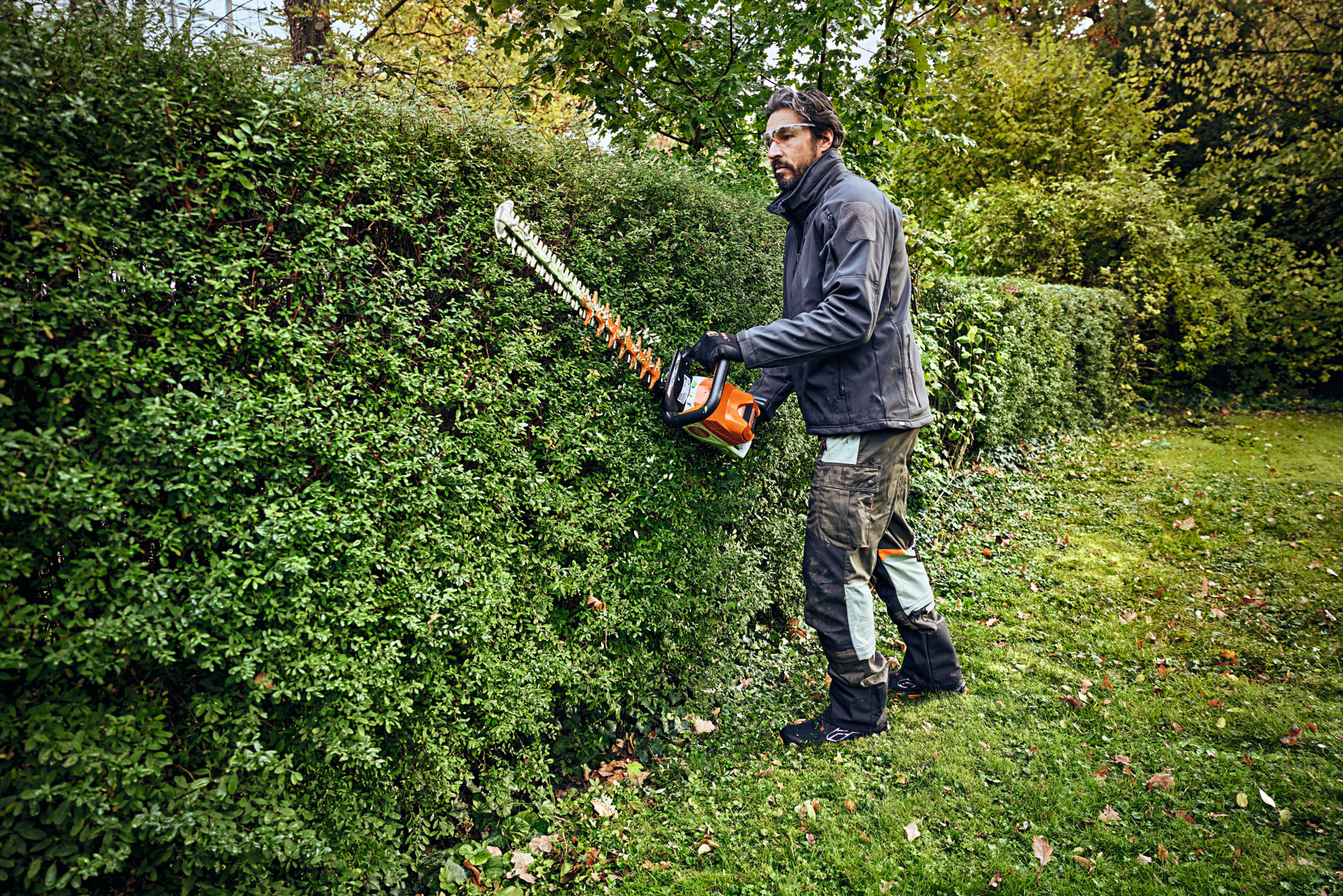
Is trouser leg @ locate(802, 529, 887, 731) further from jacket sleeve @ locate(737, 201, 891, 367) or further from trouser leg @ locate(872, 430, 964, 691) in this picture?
jacket sleeve @ locate(737, 201, 891, 367)

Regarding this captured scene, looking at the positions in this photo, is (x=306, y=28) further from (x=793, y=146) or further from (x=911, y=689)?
(x=911, y=689)

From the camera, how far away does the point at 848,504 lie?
3150 millimetres

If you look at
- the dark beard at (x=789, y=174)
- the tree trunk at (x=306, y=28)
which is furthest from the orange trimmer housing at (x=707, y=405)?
the tree trunk at (x=306, y=28)

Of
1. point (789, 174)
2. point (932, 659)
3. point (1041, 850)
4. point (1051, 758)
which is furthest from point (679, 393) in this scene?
point (1051, 758)

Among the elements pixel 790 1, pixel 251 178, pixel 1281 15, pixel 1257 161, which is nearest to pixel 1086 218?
pixel 1257 161

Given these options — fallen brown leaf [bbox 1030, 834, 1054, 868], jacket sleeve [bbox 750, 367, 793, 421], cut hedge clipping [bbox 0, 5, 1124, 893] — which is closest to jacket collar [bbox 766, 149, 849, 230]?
cut hedge clipping [bbox 0, 5, 1124, 893]

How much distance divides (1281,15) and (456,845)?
60.6 feet

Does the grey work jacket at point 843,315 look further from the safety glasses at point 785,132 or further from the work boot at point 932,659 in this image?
the work boot at point 932,659

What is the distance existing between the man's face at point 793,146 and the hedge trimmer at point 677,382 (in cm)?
95

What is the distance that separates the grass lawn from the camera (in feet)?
8.59

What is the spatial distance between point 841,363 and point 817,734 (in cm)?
172

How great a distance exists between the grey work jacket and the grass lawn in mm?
1528

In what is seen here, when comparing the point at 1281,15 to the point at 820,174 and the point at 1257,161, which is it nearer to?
the point at 1257,161

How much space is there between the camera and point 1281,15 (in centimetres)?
1312
